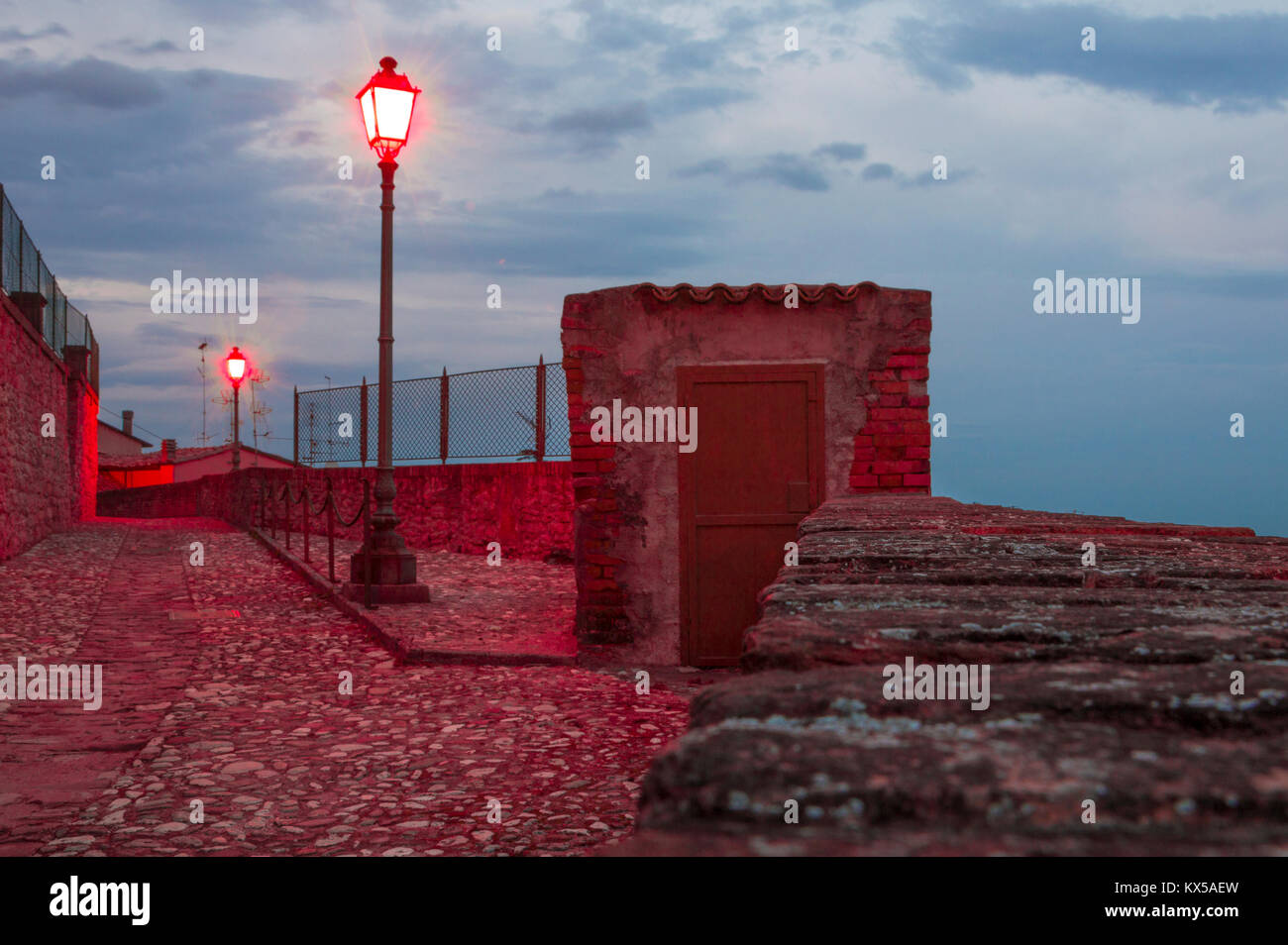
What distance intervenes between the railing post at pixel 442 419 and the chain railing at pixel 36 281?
6068mm

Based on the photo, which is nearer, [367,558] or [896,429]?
[896,429]

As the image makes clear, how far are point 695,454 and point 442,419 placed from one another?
350 inches

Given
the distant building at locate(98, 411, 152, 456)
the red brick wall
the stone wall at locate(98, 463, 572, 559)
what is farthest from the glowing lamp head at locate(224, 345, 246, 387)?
the distant building at locate(98, 411, 152, 456)

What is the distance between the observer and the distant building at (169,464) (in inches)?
1732

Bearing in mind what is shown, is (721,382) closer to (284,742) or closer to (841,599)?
→ (284,742)

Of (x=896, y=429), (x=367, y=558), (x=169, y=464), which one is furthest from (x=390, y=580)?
(x=169, y=464)

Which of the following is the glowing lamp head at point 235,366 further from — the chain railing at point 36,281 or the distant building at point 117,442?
the distant building at point 117,442

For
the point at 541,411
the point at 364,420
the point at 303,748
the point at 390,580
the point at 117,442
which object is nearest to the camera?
the point at 303,748

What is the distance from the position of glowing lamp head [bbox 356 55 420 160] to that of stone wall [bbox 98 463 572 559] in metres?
4.11

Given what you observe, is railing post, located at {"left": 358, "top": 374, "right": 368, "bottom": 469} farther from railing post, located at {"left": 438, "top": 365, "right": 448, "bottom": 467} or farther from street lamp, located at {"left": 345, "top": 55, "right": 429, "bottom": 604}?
street lamp, located at {"left": 345, "top": 55, "right": 429, "bottom": 604}

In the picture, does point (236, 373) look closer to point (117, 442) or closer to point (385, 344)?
point (385, 344)

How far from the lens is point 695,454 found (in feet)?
22.2

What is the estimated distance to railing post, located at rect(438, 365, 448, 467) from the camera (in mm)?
14805
